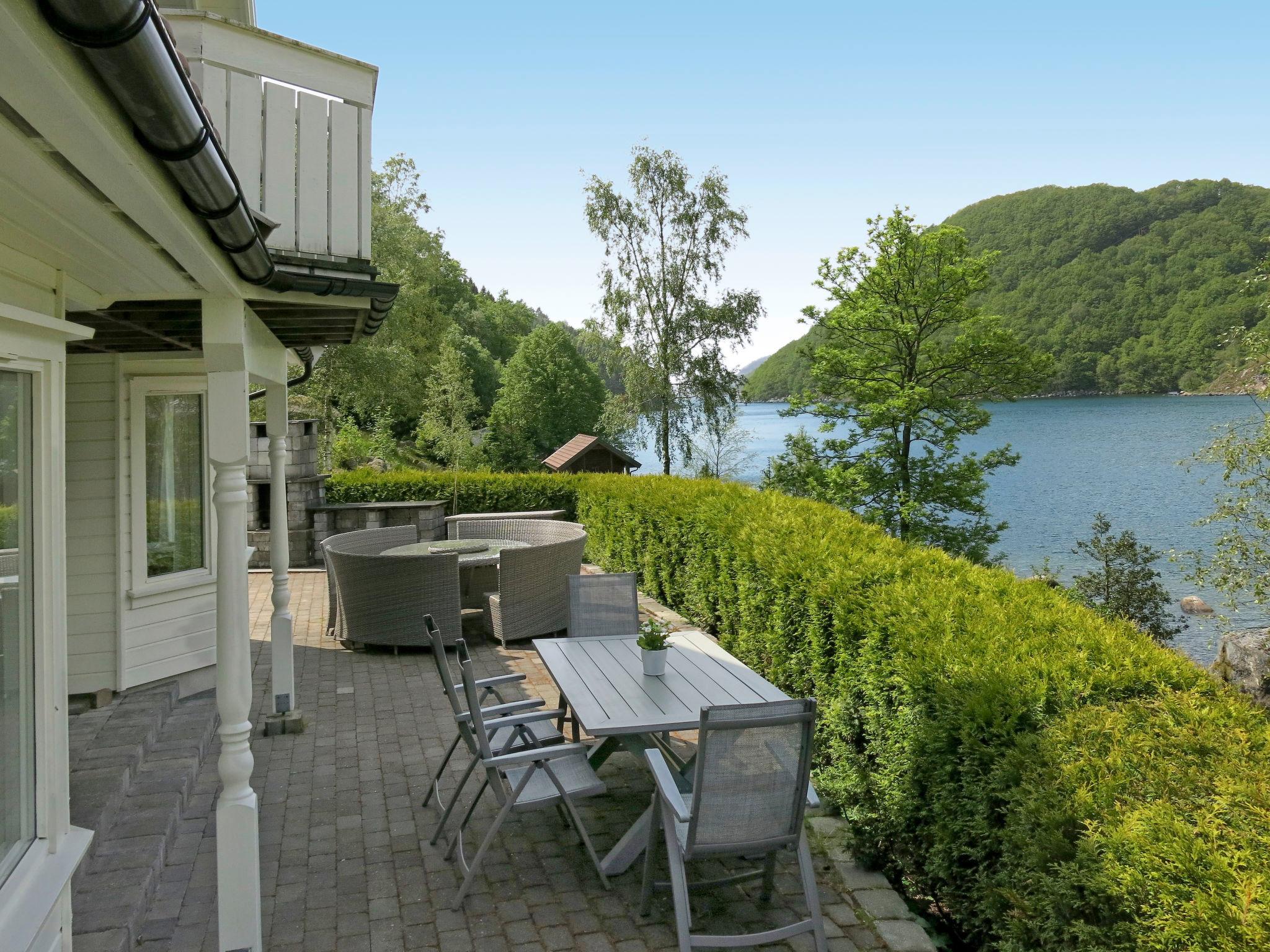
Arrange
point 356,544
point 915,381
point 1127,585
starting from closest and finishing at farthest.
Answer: point 356,544 < point 1127,585 < point 915,381

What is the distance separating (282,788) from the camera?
5234 mm

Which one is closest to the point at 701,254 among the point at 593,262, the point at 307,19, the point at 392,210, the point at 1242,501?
the point at 593,262

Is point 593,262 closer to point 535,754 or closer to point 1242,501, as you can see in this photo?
point 1242,501

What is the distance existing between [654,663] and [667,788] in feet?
3.92

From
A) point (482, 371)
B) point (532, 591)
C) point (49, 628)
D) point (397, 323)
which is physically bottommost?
point (532, 591)

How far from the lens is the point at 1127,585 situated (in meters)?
15.3

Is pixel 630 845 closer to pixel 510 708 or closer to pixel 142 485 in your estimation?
pixel 510 708

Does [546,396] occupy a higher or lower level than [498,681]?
higher

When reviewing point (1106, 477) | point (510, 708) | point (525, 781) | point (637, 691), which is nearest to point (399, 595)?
point (510, 708)

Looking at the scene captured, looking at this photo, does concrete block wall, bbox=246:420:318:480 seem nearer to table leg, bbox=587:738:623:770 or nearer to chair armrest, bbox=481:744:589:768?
table leg, bbox=587:738:623:770

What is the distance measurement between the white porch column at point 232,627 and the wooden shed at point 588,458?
18.6 m

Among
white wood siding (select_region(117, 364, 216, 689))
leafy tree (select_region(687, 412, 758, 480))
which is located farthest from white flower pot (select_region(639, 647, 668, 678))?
leafy tree (select_region(687, 412, 758, 480))

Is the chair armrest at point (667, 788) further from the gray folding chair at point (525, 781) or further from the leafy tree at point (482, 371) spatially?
the leafy tree at point (482, 371)

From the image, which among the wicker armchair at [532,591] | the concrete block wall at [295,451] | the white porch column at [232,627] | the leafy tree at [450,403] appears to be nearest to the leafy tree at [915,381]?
the leafy tree at [450,403]
